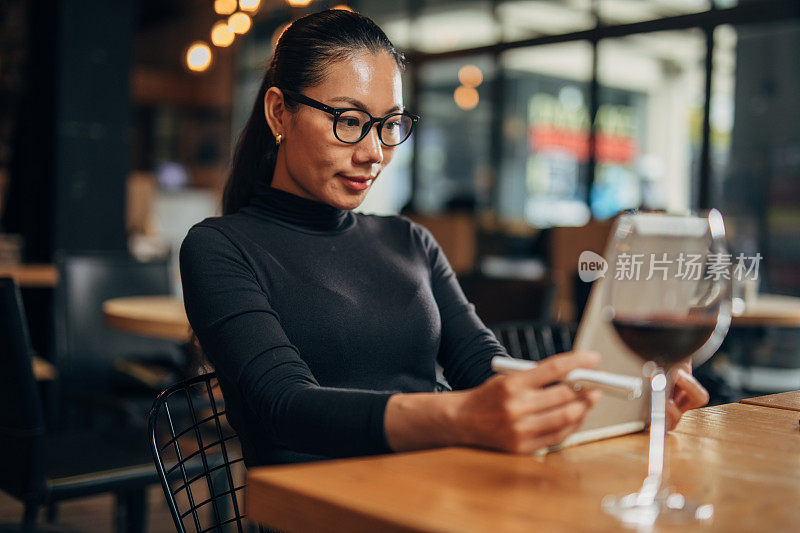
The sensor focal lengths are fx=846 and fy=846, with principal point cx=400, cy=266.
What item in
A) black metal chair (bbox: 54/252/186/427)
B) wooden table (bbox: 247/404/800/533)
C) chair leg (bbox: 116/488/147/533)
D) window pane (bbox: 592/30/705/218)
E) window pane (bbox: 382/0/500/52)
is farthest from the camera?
window pane (bbox: 382/0/500/52)

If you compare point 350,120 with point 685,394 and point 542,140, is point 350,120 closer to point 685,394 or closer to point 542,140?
point 685,394

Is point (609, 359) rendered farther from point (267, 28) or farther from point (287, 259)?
point (267, 28)

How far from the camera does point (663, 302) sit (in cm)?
62

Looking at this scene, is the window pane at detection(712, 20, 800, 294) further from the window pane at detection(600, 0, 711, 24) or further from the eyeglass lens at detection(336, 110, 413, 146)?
the eyeglass lens at detection(336, 110, 413, 146)

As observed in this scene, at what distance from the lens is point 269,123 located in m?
1.36

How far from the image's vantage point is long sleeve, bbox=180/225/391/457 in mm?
908

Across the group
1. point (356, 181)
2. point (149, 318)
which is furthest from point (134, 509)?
point (356, 181)

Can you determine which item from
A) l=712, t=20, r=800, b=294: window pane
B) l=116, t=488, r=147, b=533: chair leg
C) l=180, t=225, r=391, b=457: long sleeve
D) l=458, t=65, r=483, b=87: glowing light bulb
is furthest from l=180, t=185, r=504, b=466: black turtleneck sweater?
l=458, t=65, r=483, b=87: glowing light bulb

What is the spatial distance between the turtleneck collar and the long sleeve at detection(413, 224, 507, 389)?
7.8 inches

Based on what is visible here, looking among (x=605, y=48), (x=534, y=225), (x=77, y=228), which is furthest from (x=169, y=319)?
(x=534, y=225)

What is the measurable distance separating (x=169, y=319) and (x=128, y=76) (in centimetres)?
395

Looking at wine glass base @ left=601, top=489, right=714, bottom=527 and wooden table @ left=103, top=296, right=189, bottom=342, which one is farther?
wooden table @ left=103, top=296, right=189, bottom=342

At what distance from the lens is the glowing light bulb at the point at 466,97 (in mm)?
7956

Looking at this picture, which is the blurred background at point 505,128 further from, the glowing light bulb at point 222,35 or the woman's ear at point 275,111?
the woman's ear at point 275,111
